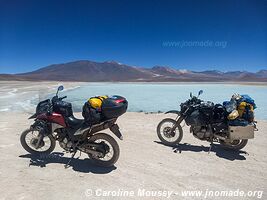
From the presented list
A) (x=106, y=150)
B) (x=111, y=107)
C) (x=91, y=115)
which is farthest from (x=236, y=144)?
(x=91, y=115)

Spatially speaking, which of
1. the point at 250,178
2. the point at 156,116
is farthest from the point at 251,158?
the point at 156,116

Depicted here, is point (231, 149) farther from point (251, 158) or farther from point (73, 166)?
point (73, 166)

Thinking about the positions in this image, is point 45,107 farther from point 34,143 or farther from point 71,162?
point 71,162

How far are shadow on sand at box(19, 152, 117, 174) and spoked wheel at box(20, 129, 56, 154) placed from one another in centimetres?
11

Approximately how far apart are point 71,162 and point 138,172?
1.25 m

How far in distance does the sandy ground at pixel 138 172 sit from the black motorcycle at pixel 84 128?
29 centimetres

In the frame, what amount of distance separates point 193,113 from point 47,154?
3052 millimetres

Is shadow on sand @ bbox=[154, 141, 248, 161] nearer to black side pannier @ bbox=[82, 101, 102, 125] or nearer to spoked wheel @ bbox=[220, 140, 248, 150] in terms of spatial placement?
spoked wheel @ bbox=[220, 140, 248, 150]

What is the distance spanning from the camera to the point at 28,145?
5234mm

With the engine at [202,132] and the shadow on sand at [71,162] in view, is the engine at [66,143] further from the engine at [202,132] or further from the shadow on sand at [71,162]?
the engine at [202,132]

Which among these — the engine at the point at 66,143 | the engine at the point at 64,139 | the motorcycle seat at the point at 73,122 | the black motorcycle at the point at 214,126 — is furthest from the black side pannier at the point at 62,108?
the black motorcycle at the point at 214,126

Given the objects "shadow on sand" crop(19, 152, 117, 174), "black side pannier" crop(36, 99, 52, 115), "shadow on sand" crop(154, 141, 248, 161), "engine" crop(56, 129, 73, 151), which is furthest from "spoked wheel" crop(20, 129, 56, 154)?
"shadow on sand" crop(154, 141, 248, 161)

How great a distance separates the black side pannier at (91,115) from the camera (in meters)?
4.26

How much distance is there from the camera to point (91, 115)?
428 cm
